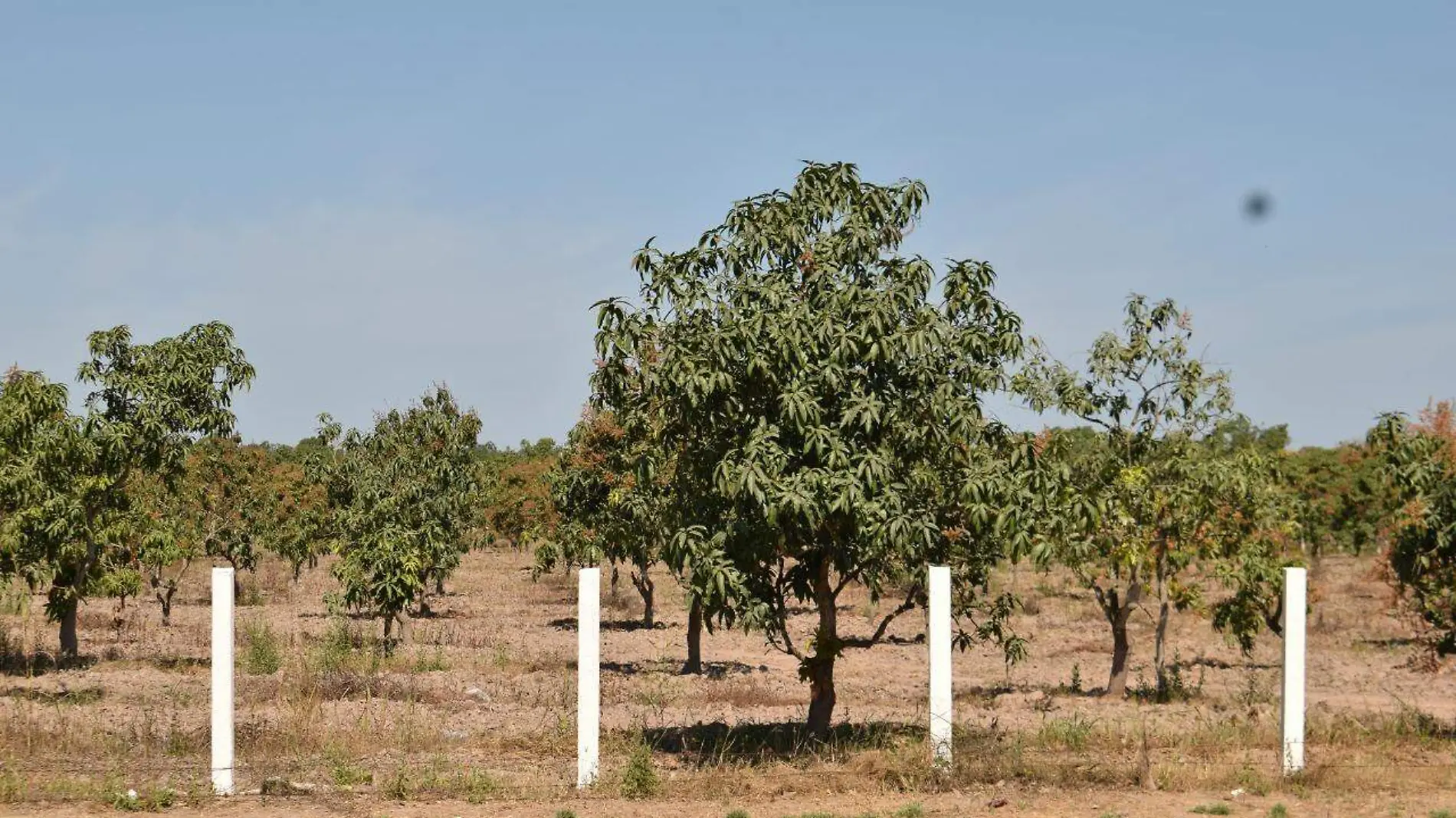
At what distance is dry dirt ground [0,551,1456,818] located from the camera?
9727 millimetres

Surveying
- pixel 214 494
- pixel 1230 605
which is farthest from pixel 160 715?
pixel 214 494

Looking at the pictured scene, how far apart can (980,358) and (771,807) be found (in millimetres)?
4343

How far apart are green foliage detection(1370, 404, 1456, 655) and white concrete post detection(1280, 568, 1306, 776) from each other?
3414mm

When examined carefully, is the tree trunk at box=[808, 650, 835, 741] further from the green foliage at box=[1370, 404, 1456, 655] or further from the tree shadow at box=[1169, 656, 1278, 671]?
the tree shadow at box=[1169, 656, 1278, 671]

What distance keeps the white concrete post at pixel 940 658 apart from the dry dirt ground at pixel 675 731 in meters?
0.35

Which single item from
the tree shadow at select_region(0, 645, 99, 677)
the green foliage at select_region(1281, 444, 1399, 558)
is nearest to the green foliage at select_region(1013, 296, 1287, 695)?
the tree shadow at select_region(0, 645, 99, 677)

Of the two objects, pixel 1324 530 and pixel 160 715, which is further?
pixel 1324 530

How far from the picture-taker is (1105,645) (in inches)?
1046

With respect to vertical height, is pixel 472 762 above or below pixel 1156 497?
below

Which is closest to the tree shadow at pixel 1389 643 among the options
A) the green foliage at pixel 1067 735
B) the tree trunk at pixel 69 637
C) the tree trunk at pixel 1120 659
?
the tree trunk at pixel 1120 659

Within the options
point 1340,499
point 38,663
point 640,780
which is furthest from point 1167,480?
point 1340,499

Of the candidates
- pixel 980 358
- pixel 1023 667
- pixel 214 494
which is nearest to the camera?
pixel 980 358

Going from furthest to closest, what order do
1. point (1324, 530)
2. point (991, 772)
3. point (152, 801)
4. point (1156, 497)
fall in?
point (1324, 530)
point (1156, 497)
point (991, 772)
point (152, 801)

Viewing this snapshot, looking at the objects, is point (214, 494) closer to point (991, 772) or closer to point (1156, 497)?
point (1156, 497)
